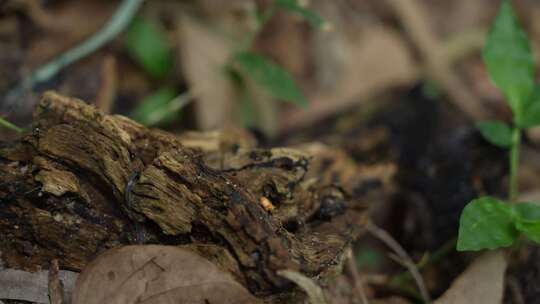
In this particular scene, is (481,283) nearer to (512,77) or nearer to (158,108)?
(512,77)

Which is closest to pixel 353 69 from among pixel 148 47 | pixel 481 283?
pixel 148 47

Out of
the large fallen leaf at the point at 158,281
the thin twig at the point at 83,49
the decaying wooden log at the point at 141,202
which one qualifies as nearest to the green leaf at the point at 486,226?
the decaying wooden log at the point at 141,202

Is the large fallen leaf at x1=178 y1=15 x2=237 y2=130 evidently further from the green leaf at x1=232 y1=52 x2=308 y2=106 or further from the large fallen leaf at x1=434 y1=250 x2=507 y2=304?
the large fallen leaf at x1=434 y1=250 x2=507 y2=304

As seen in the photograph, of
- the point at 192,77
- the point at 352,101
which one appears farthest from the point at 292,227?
the point at 352,101

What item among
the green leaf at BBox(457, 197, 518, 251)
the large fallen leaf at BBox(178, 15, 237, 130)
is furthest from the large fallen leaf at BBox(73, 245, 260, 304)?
the large fallen leaf at BBox(178, 15, 237, 130)

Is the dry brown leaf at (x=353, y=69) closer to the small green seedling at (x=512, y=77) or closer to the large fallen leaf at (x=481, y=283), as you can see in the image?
the small green seedling at (x=512, y=77)
